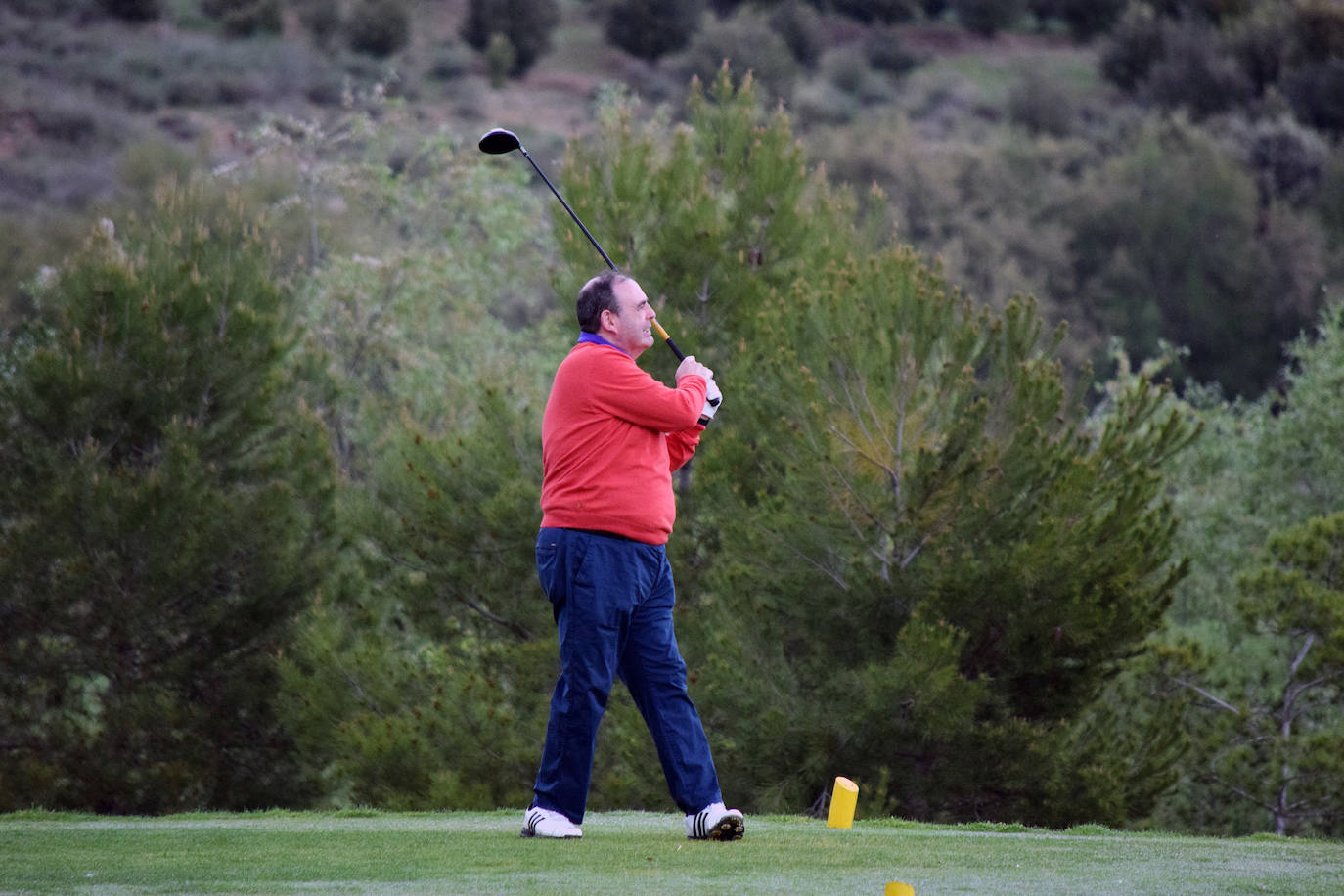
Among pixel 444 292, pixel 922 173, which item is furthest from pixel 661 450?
pixel 922 173

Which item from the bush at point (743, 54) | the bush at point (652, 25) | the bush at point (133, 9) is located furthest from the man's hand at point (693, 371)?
the bush at point (133, 9)

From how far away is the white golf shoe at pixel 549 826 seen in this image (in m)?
5.30

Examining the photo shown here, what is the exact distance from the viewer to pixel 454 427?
53.8 ft

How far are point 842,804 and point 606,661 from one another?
1.14 metres

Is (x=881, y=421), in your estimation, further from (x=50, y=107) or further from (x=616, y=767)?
(x=50, y=107)

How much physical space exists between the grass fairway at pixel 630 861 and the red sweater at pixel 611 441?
105 cm

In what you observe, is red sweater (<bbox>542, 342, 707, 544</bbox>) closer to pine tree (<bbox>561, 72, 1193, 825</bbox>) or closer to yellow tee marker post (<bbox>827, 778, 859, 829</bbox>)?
yellow tee marker post (<bbox>827, 778, 859, 829</bbox>)

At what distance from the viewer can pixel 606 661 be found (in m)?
5.28

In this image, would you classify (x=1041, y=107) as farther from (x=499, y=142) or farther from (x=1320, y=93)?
(x=499, y=142)

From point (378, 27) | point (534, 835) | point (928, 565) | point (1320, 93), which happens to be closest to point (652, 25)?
point (378, 27)

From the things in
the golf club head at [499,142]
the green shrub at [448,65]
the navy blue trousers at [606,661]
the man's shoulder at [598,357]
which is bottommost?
the green shrub at [448,65]

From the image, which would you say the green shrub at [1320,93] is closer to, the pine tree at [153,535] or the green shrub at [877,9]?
the green shrub at [877,9]

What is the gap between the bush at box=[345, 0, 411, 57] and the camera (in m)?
66.4

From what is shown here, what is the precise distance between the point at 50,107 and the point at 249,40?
1156cm
